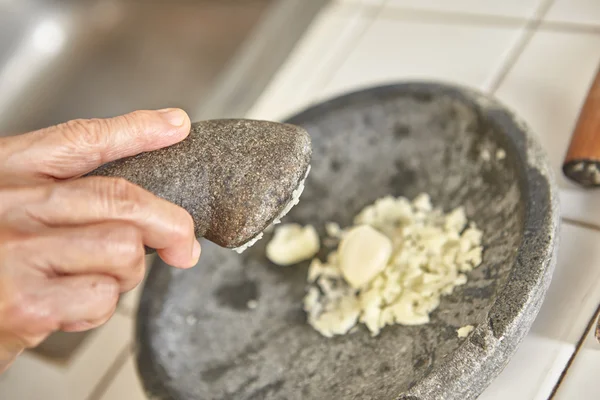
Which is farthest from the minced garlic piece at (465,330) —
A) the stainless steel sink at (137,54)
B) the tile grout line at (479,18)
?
the stainless steel sink at (137,54)

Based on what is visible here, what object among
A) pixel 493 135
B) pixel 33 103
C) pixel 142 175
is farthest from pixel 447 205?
pixel 33 103

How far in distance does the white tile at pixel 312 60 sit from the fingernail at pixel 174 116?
52 cm

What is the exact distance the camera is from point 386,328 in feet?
2.32

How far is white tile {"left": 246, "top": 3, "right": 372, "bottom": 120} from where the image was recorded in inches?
46.4

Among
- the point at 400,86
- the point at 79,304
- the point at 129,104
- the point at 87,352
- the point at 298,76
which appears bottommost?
the point at 87,352

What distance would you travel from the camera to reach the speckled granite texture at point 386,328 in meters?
0.58

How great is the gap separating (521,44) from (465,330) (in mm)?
584

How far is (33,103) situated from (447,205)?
120cm

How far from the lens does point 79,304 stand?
1.60ft

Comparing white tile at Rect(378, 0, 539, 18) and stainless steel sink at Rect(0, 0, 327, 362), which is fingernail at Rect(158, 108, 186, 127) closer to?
stainless steel sink at Rect(0, 0, 327, 362)

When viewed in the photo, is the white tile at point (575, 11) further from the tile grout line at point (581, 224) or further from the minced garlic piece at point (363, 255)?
the minced garlic piece at point (363, 255)

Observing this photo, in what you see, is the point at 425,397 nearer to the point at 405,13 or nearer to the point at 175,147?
the point at 175,147

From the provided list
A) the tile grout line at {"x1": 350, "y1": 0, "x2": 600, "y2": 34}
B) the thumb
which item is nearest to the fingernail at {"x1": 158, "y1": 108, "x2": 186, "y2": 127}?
the thumb

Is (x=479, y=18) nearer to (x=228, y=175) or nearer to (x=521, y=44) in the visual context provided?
(x=521, y=44)
